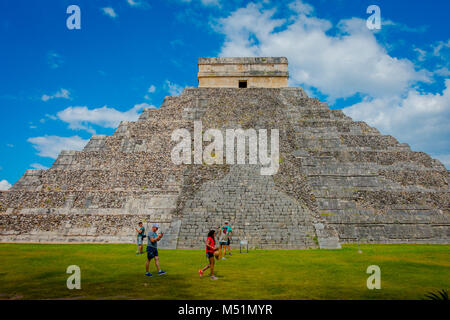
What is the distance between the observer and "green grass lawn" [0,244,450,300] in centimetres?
621

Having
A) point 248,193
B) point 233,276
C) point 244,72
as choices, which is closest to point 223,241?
point 233,276

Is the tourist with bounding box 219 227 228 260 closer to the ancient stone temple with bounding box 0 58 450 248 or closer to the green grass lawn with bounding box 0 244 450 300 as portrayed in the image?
the green grass lawn with bounding box 0 244 450 300

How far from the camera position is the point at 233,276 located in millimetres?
7977

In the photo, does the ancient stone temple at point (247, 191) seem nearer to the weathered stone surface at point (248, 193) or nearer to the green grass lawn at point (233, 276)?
the weathered stone surface at point (248, 193)

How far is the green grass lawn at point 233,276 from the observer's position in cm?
621

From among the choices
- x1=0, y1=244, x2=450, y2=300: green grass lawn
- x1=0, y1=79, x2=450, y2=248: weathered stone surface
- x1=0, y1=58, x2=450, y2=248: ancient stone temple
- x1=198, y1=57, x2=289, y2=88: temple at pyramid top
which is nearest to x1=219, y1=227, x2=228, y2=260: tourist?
x1=0, y1=244, x2=450, y2=300: green grass lawn

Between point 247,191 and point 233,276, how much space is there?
9.51 meters

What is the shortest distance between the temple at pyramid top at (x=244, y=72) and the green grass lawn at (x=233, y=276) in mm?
21365

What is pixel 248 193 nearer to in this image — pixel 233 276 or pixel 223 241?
pixel 223 241

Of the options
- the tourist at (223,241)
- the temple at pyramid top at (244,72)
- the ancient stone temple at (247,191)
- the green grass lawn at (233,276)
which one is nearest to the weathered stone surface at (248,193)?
the ancient stone temple at (247,191)

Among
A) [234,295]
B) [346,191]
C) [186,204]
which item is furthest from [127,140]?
[234,295]

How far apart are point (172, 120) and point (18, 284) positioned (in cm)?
1842

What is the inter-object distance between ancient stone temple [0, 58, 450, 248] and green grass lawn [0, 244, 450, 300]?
3.39 meters

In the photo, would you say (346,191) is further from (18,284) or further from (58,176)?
(58,176)
